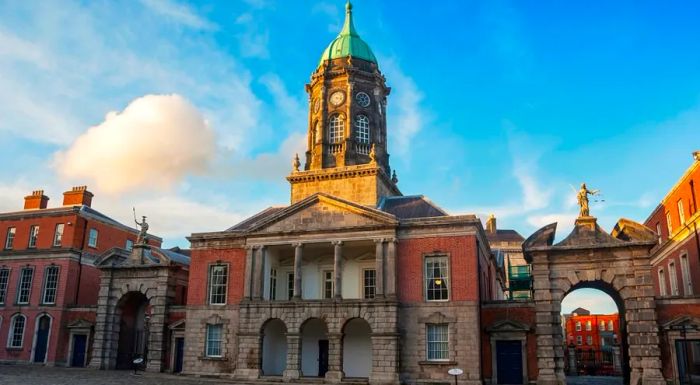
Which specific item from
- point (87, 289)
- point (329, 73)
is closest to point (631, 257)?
point (329, 73)

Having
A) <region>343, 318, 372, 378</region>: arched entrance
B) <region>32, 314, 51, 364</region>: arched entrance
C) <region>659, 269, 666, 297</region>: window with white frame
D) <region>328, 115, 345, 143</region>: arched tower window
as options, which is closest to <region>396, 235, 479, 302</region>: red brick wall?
<region>343, 318, 372, 378</region>: arched entrance

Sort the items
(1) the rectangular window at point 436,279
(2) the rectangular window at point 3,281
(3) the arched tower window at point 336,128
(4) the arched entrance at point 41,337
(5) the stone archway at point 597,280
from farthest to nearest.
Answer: (2) the rectangular window at point 3,281, (4) the arched entrance at point 41,337, (3) the arched tower window at point 336,128, (1) the rectangular window at point 436,279, (5) the stone archway at point 597,280

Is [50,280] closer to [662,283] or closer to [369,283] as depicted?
[369,283]

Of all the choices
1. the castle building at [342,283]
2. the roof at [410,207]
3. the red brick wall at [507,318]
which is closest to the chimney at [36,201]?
the castle building at [342,283]

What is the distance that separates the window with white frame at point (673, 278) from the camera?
36562mm

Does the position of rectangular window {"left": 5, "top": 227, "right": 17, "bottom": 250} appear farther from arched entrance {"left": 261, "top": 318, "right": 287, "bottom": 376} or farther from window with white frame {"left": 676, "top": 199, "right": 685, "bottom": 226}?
window with white frame {"left": 676, "top": 199, "right": 685, "bottom": 226}

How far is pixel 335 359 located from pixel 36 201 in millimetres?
29114

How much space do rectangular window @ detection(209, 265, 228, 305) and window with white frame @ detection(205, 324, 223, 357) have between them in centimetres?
141

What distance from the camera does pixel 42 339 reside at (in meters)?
40.3

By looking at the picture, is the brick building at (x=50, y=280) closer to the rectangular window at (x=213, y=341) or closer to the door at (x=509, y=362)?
the rectangular window at (x=213, y=341)

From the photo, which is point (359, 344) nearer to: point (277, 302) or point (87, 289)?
point (277, 302)

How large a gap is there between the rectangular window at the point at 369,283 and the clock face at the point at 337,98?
12.2 meters

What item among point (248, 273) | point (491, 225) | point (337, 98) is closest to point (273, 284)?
point (248, 273)

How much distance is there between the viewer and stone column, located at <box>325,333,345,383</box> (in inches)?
1157
